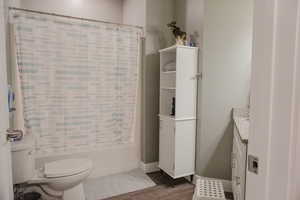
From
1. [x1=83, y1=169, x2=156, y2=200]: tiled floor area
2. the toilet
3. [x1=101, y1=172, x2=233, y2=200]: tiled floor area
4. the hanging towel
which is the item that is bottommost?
[x1=101, y1=172, x2=233, y2=200]: tiled floor area

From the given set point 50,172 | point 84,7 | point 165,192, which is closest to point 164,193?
point 165,192

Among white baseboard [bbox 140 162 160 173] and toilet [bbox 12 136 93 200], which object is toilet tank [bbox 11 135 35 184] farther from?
white baseboard [bbox 140 162 160 173]

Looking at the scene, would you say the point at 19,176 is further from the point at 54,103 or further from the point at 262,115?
the point at 262,115

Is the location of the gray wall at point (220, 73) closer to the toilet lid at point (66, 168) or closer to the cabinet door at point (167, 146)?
the cabinet door at point (167, 146)

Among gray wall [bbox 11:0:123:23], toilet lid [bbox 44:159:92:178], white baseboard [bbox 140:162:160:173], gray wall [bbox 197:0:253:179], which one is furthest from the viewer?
gray wall [bbox 11:0:123:23]

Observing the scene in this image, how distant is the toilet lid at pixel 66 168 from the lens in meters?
1.70

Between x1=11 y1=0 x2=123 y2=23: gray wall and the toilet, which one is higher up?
x1=11 y1=0 x2=123 y2=23: gray wall

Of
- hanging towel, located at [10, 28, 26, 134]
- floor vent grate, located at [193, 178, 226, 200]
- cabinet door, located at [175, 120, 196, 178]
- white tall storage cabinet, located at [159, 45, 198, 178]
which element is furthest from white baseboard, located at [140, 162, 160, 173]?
hanging towel, located at [10, 28, 26, 134]

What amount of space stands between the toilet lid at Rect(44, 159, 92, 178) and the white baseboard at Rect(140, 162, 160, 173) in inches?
39.5

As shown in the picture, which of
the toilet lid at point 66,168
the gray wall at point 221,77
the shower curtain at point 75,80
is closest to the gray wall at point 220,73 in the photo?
the gray wall at point 221,77

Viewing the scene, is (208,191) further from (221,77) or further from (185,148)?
(221,77)

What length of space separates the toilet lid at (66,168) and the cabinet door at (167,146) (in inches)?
37.6

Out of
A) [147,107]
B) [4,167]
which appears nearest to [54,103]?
[4,167]

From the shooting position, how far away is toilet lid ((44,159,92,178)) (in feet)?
5.57
